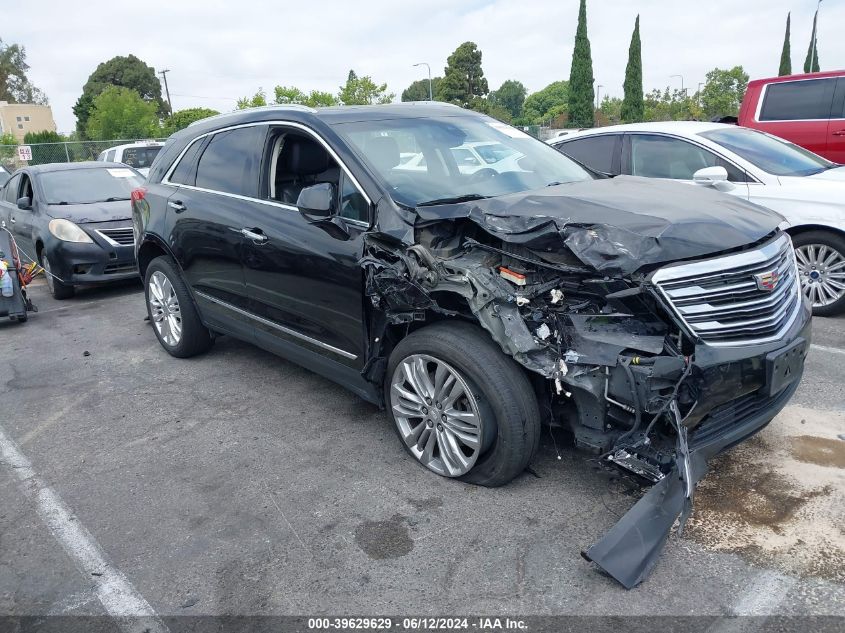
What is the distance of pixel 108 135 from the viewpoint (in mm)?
36000

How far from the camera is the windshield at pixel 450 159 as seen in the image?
12.4 ft

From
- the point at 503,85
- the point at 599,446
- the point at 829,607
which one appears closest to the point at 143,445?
the point at 599,446

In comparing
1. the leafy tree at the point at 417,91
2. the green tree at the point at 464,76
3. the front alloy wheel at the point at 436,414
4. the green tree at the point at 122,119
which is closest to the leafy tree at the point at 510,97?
the leafy tree at the point at 417,91

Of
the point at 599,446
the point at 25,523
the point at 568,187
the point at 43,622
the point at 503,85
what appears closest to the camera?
the point at 43,622

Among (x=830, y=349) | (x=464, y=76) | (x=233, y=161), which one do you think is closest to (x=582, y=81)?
(x=464, y=76)

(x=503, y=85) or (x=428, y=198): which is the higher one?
(x=503, y=85)

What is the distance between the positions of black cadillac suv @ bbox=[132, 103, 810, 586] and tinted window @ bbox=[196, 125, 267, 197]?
0.07 ft

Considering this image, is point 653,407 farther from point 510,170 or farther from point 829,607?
point 510,170

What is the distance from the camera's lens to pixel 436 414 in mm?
3412

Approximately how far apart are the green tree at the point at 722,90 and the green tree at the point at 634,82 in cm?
422

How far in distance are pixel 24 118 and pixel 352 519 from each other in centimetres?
8927

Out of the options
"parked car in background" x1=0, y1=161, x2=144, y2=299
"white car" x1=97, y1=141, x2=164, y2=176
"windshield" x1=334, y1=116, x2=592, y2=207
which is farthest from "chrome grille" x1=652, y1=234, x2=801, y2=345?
"white car" x1=97, y1=141, x2=164, y2=176

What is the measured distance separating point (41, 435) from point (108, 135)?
119 feet

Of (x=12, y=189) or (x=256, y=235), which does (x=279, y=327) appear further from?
(x=12, y=189)
